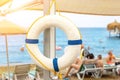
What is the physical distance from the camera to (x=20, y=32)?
16.3 feet

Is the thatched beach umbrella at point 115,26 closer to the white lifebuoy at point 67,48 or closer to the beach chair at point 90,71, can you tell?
the beach chair at point 90,71

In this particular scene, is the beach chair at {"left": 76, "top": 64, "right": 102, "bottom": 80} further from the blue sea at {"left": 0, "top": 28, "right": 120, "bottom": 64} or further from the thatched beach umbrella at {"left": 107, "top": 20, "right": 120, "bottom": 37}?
the thatched beach umbrella at {"left": 107, "top": 20, "right": 120, "bottom": 37}

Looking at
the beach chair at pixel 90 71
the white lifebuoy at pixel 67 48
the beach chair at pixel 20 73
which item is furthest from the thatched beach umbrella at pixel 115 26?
the white lifebuoy at pixel 67 48

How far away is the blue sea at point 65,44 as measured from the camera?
66.0ft

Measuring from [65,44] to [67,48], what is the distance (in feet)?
78.4

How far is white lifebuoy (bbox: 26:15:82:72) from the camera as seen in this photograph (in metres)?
2.37

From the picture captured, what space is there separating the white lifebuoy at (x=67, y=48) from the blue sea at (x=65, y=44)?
5965 millimetres

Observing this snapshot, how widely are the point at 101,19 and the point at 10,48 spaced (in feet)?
37.3

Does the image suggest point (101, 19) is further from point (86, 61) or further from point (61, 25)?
point (61, 25)

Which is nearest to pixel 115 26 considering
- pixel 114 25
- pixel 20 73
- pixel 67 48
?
pixel 114 25

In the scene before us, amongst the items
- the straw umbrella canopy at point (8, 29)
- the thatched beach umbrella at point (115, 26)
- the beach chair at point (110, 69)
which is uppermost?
the thatched beach umbrella at point (115, 26)

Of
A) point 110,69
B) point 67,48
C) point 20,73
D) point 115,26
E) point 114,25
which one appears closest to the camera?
point 67,48

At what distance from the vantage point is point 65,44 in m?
26.3

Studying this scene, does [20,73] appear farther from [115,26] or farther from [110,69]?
[115,26]
